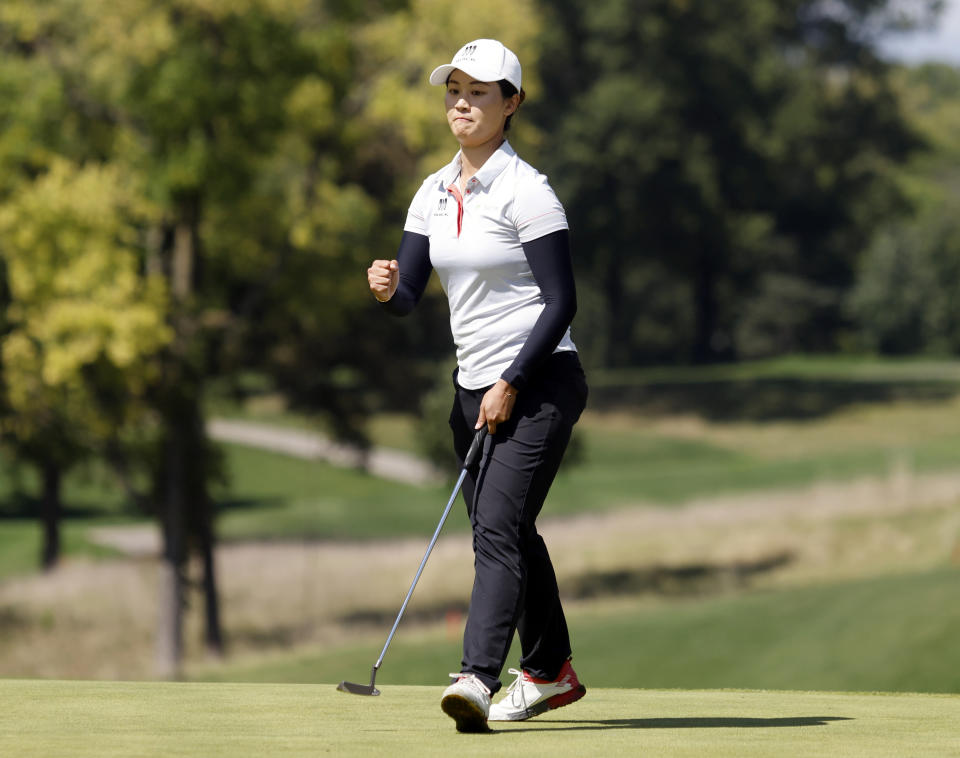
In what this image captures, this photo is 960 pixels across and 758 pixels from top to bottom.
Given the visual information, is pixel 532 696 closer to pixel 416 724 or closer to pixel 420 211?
pixel 416 724

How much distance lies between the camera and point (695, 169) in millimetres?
45562

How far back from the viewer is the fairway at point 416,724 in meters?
4.21

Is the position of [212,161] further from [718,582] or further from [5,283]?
[718,582]

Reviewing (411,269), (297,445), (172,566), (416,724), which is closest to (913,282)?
(297,445)

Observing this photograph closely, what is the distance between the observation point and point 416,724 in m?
4.82

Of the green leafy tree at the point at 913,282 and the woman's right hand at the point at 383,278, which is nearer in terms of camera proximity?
the woman's right hand at the point at 383,278

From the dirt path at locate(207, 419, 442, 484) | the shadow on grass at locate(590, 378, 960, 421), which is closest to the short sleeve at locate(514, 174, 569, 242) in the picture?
the dirt path at locate(207, 419, 442, 484)

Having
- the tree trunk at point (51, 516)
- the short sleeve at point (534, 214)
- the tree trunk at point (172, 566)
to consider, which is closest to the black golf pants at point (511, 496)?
the short sleeve at point (534, 214)

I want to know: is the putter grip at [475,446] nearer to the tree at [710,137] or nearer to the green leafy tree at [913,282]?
the tree at [710,137]

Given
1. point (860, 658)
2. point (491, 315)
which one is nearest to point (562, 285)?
point (491, 315)

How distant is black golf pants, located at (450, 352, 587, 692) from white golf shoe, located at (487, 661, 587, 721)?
1.14ft

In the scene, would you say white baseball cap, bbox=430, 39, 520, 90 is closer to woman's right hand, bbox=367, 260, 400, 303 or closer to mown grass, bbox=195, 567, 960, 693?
woman's right hand, bbox=367, 260, 400, 303

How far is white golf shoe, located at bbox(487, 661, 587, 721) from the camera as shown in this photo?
17.1 feet

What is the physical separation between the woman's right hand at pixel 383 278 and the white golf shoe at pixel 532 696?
4.25ft
